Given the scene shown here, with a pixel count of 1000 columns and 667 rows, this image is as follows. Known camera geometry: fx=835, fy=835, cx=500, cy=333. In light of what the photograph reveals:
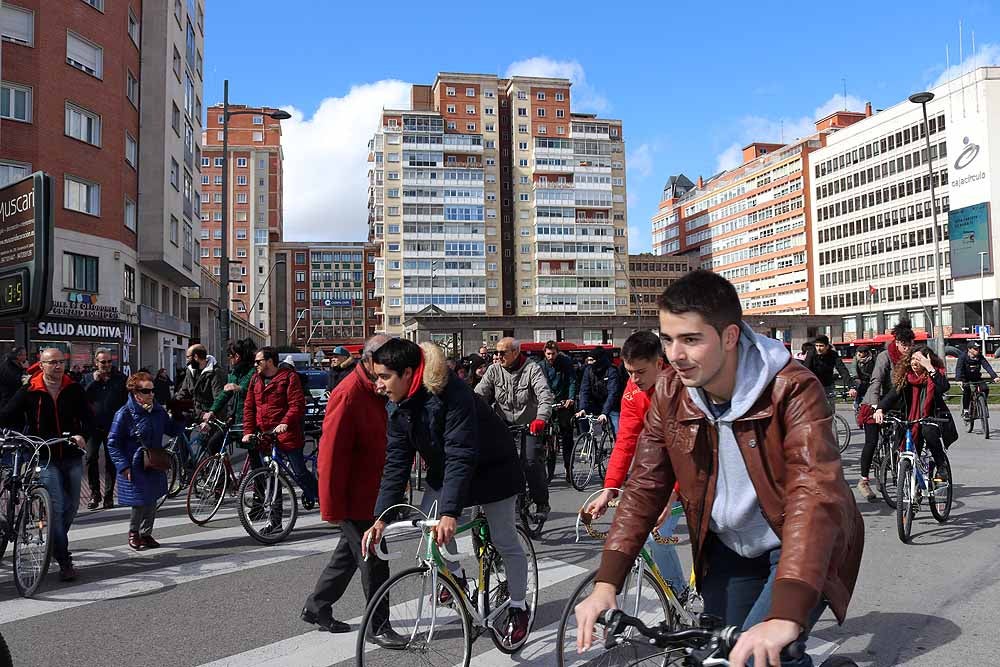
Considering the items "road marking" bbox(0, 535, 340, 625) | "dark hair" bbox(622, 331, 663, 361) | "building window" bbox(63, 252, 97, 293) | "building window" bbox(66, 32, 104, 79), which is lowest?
"road marking" bbox(0, 535, 340, 625)

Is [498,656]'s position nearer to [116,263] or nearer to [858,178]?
[116,263]

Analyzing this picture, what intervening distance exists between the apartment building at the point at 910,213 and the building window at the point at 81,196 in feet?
209

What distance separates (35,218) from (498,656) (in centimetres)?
837

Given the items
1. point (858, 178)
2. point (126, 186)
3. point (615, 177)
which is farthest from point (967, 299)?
point (126, 186)

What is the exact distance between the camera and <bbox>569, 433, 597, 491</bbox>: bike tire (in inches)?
450

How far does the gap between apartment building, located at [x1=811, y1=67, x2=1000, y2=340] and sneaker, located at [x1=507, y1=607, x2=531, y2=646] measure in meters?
74.6

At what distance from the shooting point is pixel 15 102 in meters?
27.1

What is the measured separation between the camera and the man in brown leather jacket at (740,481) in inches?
84.3

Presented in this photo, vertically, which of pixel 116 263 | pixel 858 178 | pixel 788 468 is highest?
pixel 858 178

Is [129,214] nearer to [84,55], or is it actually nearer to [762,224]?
[84,55]

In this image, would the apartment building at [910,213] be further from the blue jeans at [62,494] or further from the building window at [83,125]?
the blue jeans at [62,494]

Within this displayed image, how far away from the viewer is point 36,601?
6129 mm

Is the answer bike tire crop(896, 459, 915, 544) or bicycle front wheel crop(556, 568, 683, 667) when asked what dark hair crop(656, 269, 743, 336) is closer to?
bicycle front wheel crop(556, 568, 683, 667)

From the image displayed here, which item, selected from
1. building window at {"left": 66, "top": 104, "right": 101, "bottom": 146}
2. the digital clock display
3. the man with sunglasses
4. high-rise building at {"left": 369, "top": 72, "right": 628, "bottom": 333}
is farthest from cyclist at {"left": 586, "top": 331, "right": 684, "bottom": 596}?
high-rise building at {"left": 369, "top": 72, "right": 628, "bottom": 333}
